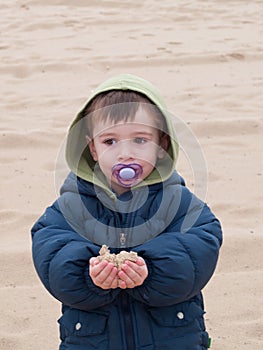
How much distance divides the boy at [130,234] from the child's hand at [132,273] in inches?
1.2

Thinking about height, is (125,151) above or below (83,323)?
above

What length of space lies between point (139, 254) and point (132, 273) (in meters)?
0.10

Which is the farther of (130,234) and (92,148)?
(92,148)

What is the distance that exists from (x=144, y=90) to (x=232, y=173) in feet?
6.95

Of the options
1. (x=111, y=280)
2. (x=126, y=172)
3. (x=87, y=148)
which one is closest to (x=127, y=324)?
(x=111, y=280)

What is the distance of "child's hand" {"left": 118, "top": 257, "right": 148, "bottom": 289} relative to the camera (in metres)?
1.88

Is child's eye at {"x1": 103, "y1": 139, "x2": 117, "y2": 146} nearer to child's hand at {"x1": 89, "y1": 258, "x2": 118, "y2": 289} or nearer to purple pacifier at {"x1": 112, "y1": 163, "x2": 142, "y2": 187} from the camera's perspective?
purple pacifier at {"x1": 112, "y1": 163, "x2": 142, "y2": 187}

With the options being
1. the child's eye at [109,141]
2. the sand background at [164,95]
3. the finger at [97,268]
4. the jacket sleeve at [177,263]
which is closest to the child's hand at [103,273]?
the finger at [97,268]

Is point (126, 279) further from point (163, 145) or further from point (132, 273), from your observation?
point (163, 145)

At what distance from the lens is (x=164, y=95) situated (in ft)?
18.2

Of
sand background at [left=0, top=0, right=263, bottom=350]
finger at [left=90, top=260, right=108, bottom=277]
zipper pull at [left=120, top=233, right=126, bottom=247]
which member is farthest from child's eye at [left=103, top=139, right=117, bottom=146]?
sand background at [left=0, top=0, right=263, bottom=350]

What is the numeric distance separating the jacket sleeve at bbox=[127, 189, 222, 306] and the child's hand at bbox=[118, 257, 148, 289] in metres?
0.05

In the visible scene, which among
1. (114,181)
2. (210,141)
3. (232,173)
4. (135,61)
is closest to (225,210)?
(232,173)

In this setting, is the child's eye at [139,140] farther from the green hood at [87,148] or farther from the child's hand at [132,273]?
the child's hand at [132,273]
